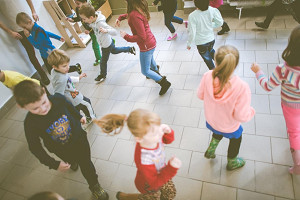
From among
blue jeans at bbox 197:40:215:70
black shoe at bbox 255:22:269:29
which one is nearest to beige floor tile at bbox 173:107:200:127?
blue jeans at bbox 197:40:215:70

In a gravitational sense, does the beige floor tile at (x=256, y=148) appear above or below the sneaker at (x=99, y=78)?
below

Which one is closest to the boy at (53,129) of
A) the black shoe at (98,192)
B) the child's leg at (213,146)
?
the black shoe at (98,192)

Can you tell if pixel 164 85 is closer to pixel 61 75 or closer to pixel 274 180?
pixel 61 75

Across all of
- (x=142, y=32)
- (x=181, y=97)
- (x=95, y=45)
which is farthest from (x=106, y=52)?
(x=181, y=97)

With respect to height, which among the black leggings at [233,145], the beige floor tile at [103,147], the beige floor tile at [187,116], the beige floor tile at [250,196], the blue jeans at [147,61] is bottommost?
the beige floor tile at [250,196]

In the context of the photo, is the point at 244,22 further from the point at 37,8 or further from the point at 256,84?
the point at 37,8

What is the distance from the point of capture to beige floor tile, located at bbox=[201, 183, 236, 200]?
2049mm

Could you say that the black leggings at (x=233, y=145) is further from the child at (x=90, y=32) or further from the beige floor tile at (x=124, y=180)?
the child at (x=90, y=32)

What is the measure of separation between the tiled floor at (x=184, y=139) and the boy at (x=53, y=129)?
0.58 metres

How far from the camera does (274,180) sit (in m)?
2.07

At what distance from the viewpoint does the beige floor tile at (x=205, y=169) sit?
2213mm

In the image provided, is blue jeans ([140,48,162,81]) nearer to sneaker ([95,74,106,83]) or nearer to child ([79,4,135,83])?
child ([79,4,135,83])

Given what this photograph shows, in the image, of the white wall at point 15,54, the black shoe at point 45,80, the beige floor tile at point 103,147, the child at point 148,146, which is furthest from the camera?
the black shoe at point 45,80

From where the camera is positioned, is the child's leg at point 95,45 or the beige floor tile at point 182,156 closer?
the beige floor tile at point 182,156
